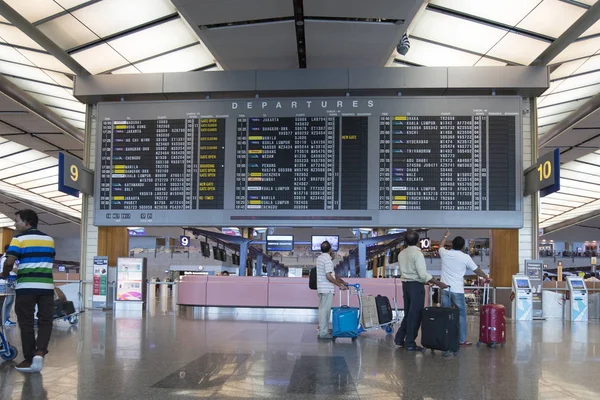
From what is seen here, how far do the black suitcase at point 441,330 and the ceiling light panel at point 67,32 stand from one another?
7374 millimetres

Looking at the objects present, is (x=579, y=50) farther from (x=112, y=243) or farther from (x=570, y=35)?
(x=112, y=243)

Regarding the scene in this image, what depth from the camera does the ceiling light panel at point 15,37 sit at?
10125 millimetres

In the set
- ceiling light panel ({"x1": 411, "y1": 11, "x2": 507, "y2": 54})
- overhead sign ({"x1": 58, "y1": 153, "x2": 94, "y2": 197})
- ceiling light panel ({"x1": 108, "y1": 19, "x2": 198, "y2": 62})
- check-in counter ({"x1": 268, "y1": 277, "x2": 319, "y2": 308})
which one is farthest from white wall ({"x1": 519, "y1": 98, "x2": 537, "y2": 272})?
overhead sign ({"x1": 58, "y1": 153, "x2": 94, "y2": 197})

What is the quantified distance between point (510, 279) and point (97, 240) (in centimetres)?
940

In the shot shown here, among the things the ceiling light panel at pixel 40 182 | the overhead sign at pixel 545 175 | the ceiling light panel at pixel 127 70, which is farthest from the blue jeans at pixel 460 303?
the ceiling light panel at pixel 40 182

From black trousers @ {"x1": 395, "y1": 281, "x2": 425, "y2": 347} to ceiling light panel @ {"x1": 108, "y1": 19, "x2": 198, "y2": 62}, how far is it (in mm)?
6126

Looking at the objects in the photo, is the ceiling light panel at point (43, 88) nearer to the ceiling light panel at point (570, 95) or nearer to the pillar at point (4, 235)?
the ceiling light panel at point (570, 95)

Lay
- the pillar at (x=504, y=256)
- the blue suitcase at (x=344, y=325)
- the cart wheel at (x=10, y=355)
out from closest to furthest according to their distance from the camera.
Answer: the cart wheel at (x=10, y=355) → the blue suitcase at (x=344, y=325) → the pillar at (x=504, y=256)

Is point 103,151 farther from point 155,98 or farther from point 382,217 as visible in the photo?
point 382,217

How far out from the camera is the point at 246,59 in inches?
469

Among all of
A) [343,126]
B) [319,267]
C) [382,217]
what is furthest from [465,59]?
[319,267]

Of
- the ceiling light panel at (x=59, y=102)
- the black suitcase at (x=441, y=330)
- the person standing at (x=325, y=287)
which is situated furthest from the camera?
the ceiling light panel at (x=59, y=102)

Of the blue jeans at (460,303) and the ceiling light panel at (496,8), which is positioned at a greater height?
the ceiling light panel at (496,8)

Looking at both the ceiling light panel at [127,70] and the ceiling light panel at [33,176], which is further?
the ceiling light panel at [33,176]
